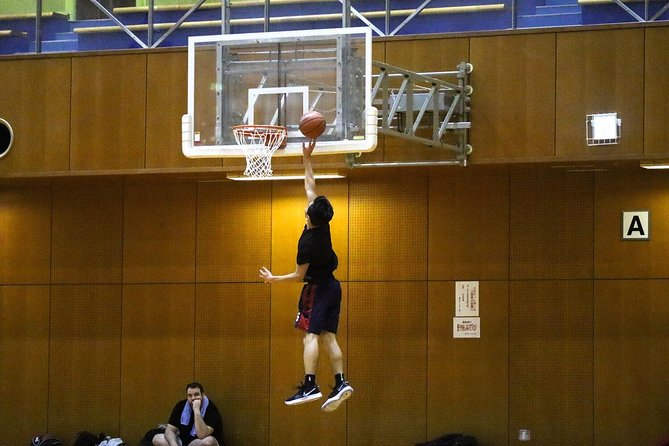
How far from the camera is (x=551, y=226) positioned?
12.2m

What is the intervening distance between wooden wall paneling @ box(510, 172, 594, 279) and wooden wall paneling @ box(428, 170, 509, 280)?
0.13 metres

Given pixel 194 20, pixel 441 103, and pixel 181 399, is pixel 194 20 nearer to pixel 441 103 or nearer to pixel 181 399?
pixel 441 103

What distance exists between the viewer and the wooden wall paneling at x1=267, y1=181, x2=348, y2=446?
1274 cm

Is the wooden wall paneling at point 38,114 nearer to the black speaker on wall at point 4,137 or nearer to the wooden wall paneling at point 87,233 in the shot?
the black speaker on wall at point 4,137

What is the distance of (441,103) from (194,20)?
354 centimetres

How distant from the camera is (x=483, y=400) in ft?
40.2

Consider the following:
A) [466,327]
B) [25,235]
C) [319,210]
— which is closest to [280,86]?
[319,210]

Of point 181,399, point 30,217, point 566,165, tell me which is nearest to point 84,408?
point 181,399

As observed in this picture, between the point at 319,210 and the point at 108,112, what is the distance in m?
4.34

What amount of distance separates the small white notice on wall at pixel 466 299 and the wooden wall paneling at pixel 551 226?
19.1 inches

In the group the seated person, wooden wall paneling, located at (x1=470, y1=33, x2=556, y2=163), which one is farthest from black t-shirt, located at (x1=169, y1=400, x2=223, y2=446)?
wooden wall paneling, located at (x1=470, y1=33, x2=556, y2=163)

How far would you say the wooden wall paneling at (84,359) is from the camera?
43.9 ft

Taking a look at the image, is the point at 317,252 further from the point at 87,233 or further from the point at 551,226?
the point at 87,233

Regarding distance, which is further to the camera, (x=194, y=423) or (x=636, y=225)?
(x=194, y=423)
